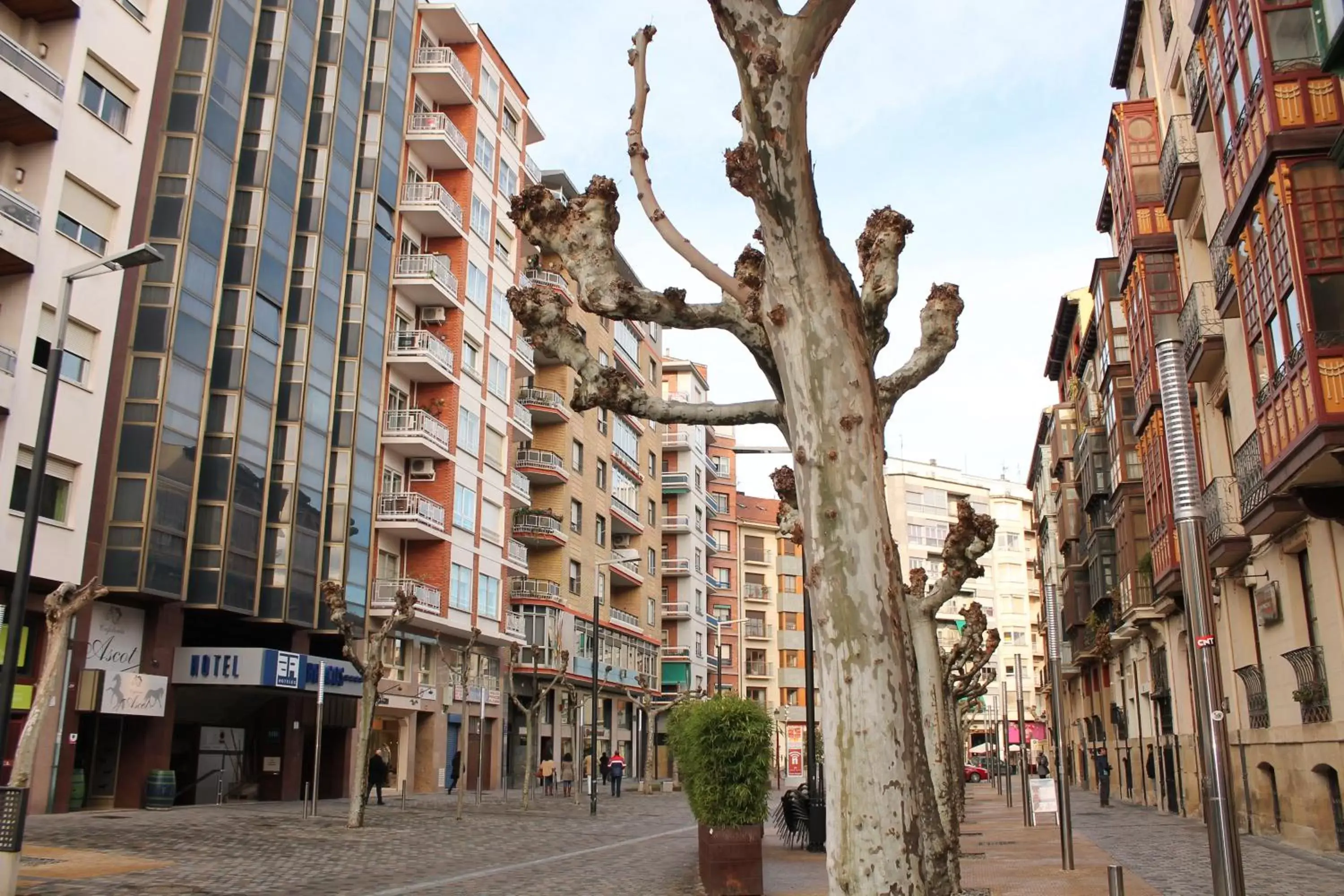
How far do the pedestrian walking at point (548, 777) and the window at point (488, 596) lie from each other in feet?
19.8

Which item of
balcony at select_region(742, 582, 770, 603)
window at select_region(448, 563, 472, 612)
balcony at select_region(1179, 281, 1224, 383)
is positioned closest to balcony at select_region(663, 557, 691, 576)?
balcony at select_region(742, 582, 770, 603)

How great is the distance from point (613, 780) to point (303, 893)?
32.3 m

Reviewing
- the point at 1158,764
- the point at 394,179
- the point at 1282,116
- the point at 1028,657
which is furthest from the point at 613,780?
the point at 1028,657

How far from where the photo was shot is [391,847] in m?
20.5

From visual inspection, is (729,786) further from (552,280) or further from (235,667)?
(552,280)

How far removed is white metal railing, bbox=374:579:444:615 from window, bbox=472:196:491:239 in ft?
48.1

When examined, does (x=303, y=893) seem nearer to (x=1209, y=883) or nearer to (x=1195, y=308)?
(x=1209, y=883)

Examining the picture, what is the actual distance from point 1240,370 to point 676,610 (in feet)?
189

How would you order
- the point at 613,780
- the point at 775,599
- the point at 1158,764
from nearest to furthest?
the point at 1158,764 < the point at 613,780 < the point at 775,599

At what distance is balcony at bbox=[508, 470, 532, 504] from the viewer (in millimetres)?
49969

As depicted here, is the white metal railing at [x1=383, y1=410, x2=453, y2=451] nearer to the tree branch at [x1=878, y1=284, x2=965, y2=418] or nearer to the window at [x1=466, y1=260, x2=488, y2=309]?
the window at [x1=466, y1=260, x2=488, y2=309]

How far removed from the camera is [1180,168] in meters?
26.0

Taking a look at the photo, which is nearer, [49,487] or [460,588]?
[49,487]

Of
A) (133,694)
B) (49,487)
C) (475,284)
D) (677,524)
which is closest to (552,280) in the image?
(475,284)
